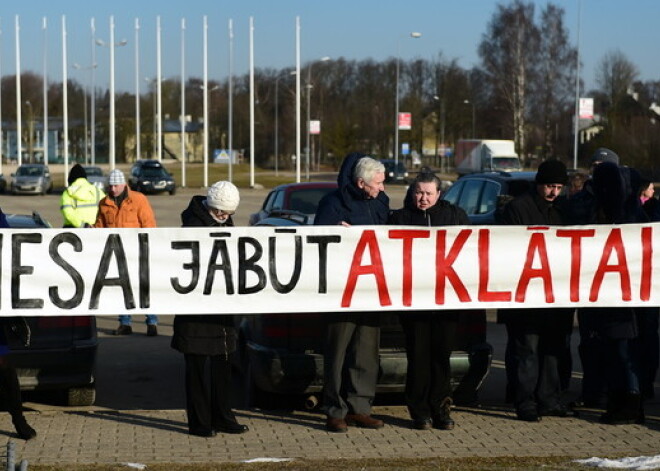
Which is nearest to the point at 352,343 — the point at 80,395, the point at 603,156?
the point at 80,395

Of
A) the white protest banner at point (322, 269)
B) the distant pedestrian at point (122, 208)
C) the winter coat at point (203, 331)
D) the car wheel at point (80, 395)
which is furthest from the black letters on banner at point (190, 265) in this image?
the distant pedestrian at point (122, 208)

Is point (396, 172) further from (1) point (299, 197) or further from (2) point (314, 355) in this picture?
(2) point (314, 355)

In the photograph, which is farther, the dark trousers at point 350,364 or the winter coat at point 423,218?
the winter coat at point 423,218

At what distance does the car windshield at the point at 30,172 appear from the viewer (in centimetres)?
5525

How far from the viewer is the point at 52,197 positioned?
5384 cm

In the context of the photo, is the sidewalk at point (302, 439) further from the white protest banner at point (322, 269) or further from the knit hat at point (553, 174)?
the knit hat at point (553, 174)

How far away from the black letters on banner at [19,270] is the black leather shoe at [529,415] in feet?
11.2

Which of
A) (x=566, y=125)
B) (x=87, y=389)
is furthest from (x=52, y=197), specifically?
(x=87, y=389)

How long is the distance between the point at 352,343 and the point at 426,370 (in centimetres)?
54

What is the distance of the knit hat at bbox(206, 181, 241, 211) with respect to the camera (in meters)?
7.76

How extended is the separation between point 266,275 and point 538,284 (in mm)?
1927

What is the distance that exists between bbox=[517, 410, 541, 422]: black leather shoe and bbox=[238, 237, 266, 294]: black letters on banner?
202cm

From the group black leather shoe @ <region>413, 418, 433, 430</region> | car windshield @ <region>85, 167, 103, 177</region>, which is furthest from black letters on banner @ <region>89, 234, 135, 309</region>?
car windshield @ <region>85, 167, 103, 177</region>

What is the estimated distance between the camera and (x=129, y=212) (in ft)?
40.0
